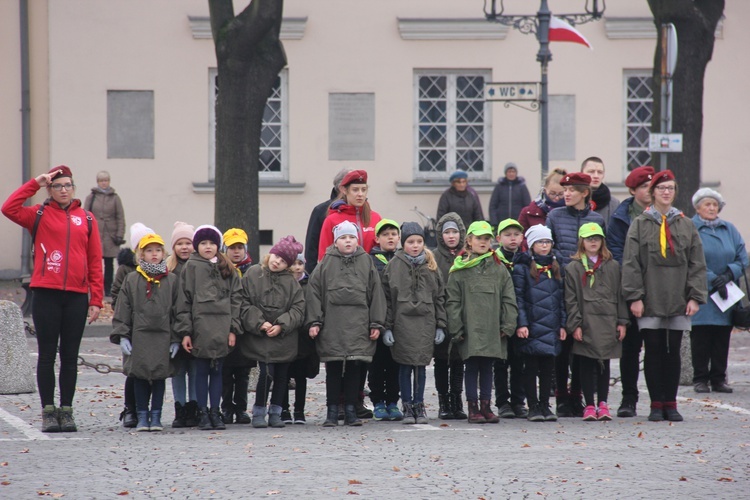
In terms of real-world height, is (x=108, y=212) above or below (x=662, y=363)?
above

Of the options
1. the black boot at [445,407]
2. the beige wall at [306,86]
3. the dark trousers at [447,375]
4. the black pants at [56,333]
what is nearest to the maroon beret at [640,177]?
the dark trousers at [447,375]

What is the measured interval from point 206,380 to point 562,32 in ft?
39.8

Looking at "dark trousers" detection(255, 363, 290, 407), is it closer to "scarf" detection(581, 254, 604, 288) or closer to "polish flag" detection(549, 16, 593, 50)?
"scarf" detection(581, 254, 604, 288)

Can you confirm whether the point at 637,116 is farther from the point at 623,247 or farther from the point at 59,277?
the point at 59,277

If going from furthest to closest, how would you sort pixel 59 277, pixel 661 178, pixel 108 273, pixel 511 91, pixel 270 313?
pixel 108 273, pixel 511 91, pixel 661 178, pixel 270 313, pixel 59 277

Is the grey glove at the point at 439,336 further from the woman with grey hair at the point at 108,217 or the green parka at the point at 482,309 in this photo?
the woman with grey hair at the point at 108,217

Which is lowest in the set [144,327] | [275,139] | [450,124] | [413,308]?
[144,327]

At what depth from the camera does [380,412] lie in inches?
407

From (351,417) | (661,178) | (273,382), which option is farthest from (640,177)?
(273,382)

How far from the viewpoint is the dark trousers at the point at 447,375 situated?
1044 centimetres

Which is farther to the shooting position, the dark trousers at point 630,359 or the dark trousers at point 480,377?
the dark trousers at point 630,359

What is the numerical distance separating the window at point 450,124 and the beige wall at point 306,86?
0.24 m

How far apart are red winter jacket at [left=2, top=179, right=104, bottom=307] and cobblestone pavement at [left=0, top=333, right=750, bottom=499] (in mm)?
1067

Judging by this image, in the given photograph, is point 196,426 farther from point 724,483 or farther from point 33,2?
point 33,2
